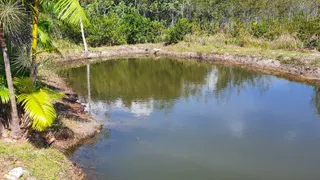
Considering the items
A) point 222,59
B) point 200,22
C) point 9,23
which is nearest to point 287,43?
point 222,59

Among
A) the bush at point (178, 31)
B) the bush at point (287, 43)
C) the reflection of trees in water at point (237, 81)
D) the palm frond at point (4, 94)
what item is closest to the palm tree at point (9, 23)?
the palm frond at point (4, 94)

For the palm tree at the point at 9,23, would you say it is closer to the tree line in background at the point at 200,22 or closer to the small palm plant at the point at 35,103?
the small palm plant at the point at 35,103

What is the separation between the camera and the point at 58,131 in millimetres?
9703

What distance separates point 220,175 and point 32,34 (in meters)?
5.89

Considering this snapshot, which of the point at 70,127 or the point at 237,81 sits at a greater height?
the point at 237,81

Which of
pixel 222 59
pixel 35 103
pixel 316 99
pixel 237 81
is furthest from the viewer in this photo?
pixel 222 59

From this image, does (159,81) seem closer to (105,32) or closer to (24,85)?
(24,85)

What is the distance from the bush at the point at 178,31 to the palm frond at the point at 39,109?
2781cm

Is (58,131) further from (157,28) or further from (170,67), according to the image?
(157,28)

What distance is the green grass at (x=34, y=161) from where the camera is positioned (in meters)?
6.98

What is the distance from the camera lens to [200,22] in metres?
41.7

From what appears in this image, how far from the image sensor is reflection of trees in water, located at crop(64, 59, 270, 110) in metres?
16.9

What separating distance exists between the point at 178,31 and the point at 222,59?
26.7 feet

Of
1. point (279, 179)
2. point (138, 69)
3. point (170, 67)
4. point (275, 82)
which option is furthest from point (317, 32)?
point (279, 179)
